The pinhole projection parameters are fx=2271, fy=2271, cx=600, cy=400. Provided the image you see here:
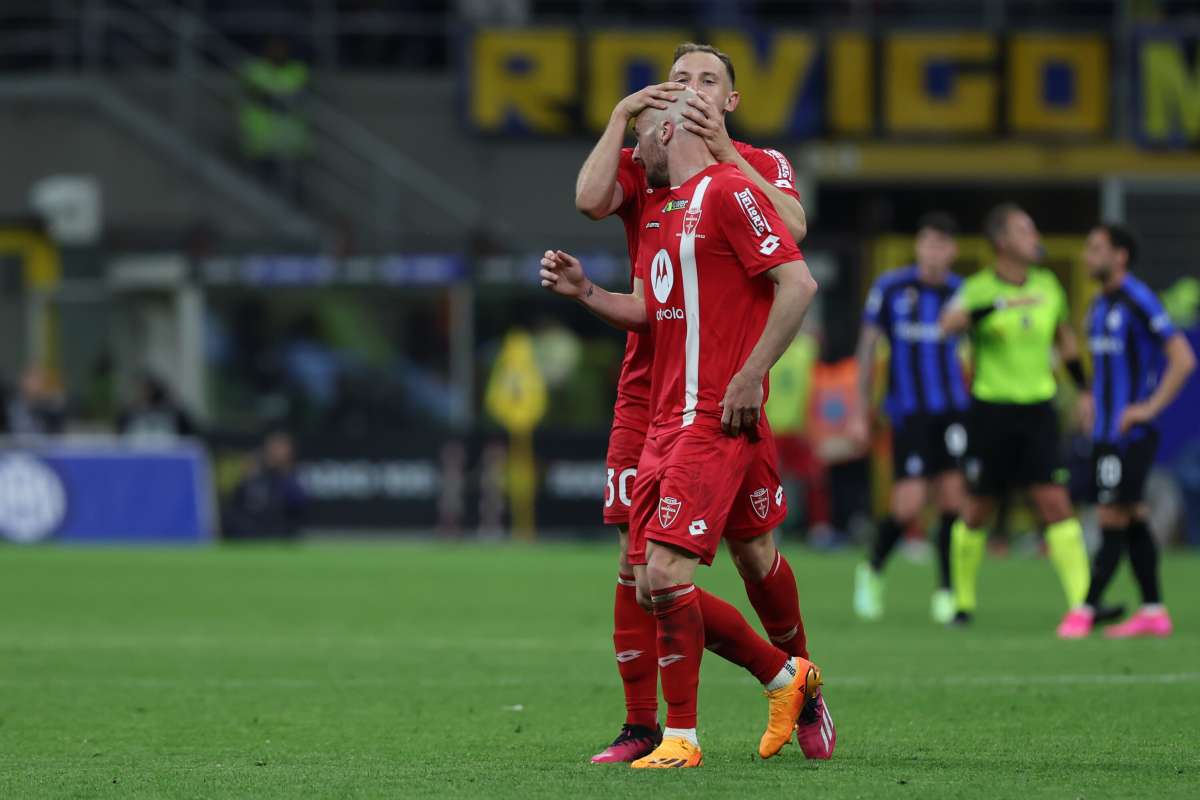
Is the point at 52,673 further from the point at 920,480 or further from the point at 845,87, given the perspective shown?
the point at 845,87

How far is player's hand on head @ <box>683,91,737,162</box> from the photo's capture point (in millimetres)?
7387

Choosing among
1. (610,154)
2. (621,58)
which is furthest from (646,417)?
Result: (621,58)

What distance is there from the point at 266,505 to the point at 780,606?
1642 centimetres

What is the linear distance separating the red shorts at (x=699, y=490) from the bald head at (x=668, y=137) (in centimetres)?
91

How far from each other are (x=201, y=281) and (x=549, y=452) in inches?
195

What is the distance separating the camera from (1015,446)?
12.8 meters

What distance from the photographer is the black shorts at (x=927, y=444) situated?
1377 centimetres

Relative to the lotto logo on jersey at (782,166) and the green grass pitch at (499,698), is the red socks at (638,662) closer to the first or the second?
the green grass pitch at (499,698)

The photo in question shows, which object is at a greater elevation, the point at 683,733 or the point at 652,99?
the point at 652,99

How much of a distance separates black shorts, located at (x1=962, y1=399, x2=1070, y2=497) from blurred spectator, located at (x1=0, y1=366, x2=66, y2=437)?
14596 mm

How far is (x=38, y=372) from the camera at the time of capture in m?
25.7

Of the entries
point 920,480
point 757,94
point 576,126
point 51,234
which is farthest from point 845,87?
point 920,480

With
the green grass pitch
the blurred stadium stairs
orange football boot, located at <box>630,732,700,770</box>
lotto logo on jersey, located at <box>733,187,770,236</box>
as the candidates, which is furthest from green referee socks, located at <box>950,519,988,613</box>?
the blurred stadium stairs

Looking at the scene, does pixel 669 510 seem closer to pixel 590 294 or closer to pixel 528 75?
pixel 590 294
